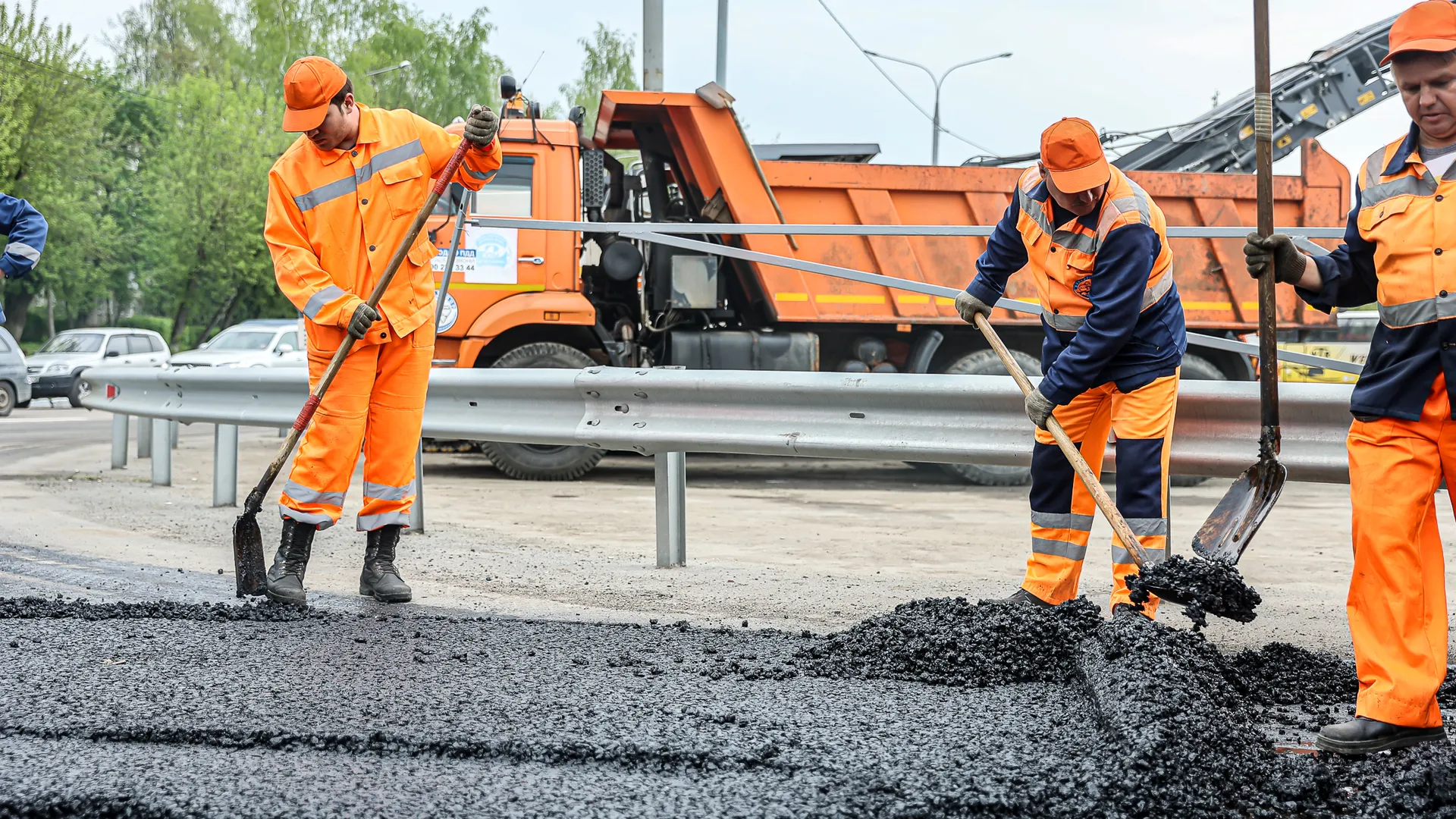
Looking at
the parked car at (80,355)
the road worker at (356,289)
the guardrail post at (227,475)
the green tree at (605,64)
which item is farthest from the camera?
the green tree at (605,64)

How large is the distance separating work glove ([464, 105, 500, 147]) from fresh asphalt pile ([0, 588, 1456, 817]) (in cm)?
179

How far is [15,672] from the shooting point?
3.07m

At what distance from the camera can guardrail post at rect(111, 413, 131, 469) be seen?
29.6 feet

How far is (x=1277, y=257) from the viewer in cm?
313

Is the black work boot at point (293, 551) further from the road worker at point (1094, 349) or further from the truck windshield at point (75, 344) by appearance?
the truck windshield at point (75, 344)

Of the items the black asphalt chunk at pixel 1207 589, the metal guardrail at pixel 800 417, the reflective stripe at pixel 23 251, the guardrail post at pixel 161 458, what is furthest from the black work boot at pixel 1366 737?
the guardrail post at pixel 161 458

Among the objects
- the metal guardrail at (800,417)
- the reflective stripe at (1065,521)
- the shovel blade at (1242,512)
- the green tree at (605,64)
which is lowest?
the reflective stripe at (1065,521)

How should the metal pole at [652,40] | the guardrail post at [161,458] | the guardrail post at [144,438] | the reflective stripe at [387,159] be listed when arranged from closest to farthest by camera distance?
the reflective stripe at [387,159] → the guardrail post at [161,458] → the guardrail post at [144,438] → the metal pole at [652,40]

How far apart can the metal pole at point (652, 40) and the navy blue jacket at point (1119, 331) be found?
9312mm

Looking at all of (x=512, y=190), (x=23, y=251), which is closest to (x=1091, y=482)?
(x=23, y=251)

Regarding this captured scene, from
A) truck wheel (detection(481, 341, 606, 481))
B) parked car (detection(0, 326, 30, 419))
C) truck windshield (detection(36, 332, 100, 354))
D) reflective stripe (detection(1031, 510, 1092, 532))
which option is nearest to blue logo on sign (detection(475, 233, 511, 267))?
truck wheel (detection(481, 341, 606, 481))

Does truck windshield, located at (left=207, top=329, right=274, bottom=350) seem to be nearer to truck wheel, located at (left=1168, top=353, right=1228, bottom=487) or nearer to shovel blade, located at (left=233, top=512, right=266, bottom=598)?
truck wheel, located at (left=1168, top=353, right=1228, bottom=487)

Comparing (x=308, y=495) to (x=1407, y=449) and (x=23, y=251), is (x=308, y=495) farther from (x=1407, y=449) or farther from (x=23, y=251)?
(x=1407, y=449)

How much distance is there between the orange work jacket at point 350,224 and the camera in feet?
14.4
